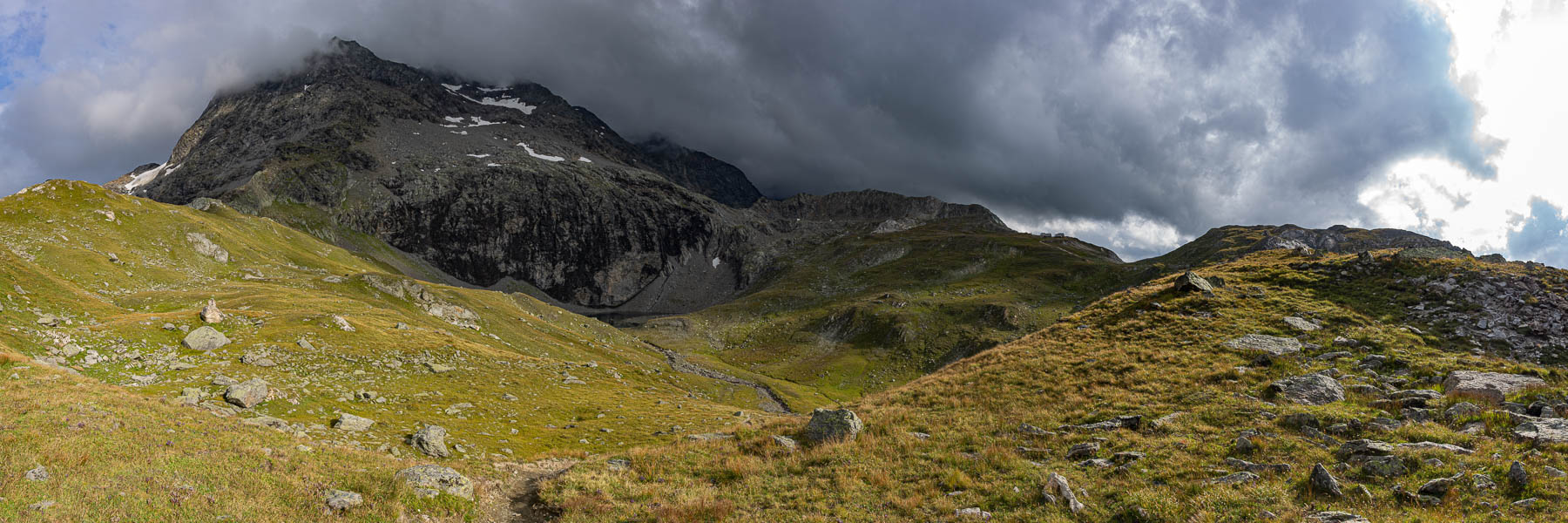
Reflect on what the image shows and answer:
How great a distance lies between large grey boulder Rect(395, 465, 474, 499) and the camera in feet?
59.8

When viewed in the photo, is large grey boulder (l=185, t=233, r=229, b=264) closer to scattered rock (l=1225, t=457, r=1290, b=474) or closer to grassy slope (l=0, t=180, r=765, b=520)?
grassy slope (l=0, t=180, r=765, b=520)

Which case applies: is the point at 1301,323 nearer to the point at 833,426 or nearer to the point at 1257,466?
A: the point at 1257,466

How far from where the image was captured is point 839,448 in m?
22.9

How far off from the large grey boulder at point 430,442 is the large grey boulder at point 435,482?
11132 mm

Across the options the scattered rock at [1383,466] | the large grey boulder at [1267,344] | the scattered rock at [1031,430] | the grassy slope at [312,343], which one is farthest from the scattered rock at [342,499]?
the large grey boulder at [1267,344]

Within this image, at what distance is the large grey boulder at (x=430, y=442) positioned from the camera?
96.6 ft

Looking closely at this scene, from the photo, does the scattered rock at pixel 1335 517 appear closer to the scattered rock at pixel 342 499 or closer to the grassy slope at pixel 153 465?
the grassy slope at pixel 153 465

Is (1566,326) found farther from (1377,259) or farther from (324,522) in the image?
(324,522)

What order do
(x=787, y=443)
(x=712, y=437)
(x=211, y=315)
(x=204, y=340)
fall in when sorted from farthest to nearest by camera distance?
1. (x=211, y=315)
2. (x=204, y=340)
3. (x=712, y=437)
4. (x=787, y=443)

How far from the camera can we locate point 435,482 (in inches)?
746

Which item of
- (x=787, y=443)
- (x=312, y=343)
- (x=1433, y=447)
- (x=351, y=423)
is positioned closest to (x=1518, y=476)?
(x=1433, y=447)

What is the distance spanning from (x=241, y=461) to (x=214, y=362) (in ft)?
90.5

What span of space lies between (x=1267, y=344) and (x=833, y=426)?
73.3 ft

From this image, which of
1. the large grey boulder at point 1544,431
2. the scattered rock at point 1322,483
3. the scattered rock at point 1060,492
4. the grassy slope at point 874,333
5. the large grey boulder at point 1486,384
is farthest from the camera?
the grassy slope at point 874,333
